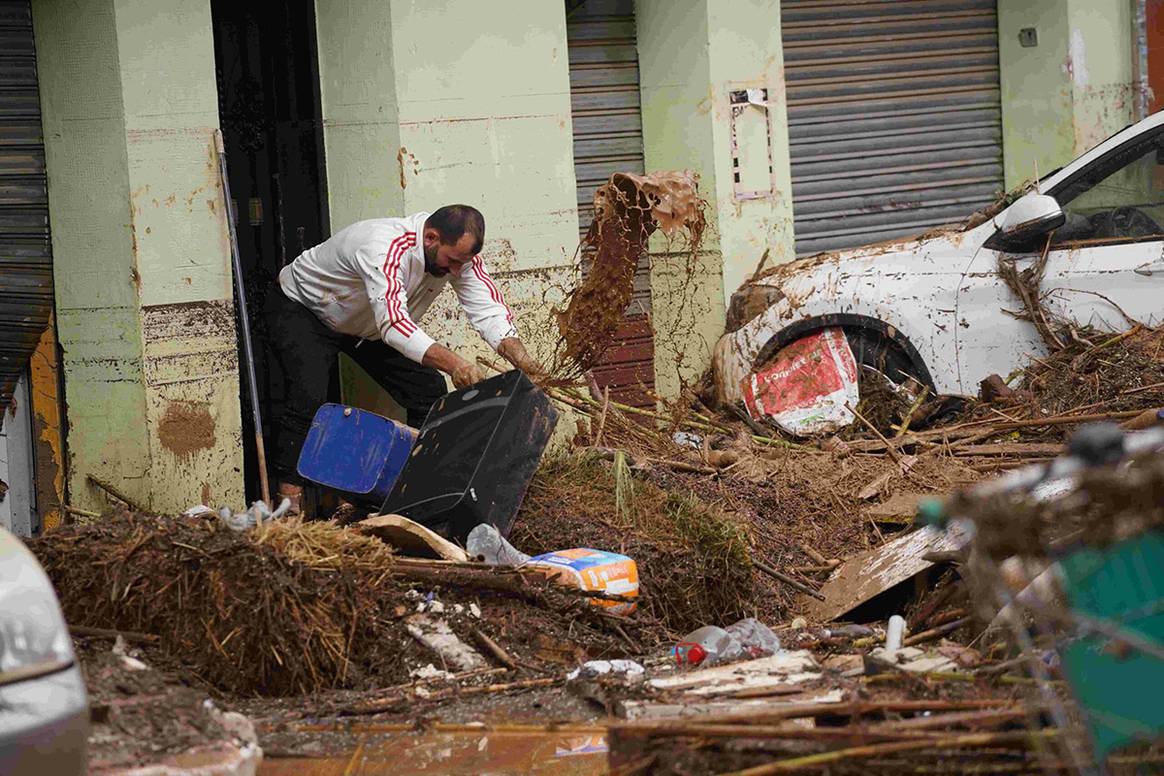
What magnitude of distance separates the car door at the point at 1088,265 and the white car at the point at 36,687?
6491 millimetres

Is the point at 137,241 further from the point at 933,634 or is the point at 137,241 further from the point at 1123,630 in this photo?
the point at 1123,630

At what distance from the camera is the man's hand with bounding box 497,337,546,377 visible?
778cm

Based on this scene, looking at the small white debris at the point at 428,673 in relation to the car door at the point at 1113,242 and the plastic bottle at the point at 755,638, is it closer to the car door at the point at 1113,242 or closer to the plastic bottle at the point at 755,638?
the plastic bottle at the point at 755,638

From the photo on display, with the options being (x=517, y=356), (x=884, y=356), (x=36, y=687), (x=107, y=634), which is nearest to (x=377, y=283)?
(x=517, y=356)

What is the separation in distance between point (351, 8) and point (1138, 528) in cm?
703

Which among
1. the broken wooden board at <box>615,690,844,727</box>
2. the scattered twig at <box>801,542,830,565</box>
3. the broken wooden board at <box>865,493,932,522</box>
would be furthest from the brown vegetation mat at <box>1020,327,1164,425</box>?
the broken wooden board at <box>615,690,844,727</box>

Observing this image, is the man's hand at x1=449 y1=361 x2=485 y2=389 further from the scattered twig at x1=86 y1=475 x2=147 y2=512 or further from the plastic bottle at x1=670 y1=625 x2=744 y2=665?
the scattered twig at x1=86 y1=475 x2=147 y2=512

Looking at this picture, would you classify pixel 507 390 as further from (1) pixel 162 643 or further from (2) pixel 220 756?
(2) pixel 220 756

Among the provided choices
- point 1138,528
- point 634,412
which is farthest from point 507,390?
point 1138,528

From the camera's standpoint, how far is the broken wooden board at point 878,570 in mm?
6645

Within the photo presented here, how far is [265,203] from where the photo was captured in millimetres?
9773

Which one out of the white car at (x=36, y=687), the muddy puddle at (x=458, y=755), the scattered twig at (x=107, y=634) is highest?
the white car at (x=36, y=687)

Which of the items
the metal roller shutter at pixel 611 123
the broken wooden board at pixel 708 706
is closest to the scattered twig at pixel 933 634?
the broken wooden board at pixel 708 706

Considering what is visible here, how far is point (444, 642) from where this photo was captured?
19.2 feet
